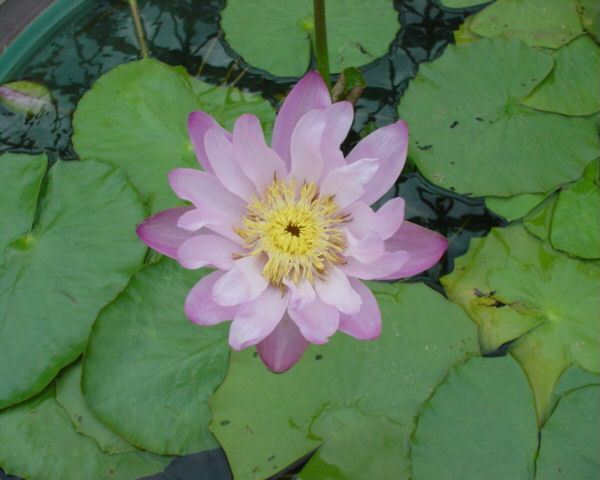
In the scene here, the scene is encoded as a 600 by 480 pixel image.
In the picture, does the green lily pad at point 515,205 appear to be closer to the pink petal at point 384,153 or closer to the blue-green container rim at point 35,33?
the pink petal at point 384,153

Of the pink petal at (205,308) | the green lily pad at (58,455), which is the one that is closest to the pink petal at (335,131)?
the pink petal at (205,308)

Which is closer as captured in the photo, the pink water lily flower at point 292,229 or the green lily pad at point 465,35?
the pink water lily flower at point 292,229

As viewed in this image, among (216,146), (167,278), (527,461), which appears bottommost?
(527,461)

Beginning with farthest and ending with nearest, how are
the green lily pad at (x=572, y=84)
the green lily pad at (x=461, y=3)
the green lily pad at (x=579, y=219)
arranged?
the green lily pad at (x=461, y=3) < the green lily pad at (x=572, y=84) < the green lily pad at (x=579, y=219)

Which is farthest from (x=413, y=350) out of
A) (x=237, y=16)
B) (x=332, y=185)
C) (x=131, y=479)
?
(x=237, y=16)

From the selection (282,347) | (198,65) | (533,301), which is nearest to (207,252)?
(282,347)

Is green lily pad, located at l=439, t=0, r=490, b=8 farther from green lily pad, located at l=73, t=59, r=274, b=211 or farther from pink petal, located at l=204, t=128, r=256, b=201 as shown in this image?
pink petal, located at l=204, t=128, r=256, b=201

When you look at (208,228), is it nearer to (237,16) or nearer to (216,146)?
(216,146)

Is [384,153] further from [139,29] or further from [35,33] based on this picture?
[35,33]
